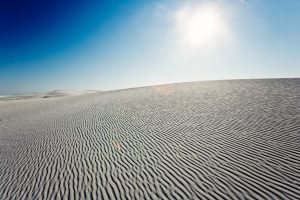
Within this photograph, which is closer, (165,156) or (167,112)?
(165,156)

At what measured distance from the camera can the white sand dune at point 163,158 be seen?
16.3ft

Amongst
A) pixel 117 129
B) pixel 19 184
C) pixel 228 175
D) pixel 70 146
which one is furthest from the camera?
pixel 117 129

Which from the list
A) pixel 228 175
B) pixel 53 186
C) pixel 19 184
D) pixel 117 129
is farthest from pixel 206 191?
pixel 117 129

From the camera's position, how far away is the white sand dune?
4.95m

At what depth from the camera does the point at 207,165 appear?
19.7 ft

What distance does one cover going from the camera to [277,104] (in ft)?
41.4

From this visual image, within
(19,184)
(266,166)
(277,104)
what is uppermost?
(277,104)

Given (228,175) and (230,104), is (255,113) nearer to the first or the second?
(230,104)

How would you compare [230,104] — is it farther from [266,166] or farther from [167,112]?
[266,166]

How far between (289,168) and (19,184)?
7.64m

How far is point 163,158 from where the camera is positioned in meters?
6.78

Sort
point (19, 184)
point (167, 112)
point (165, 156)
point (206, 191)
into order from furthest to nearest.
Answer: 1. point (167, 112)
2. point (165, 156)
3. point (19, 184)
4. point (206, 191)

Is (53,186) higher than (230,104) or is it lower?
lower

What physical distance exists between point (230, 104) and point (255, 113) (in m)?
3.05
